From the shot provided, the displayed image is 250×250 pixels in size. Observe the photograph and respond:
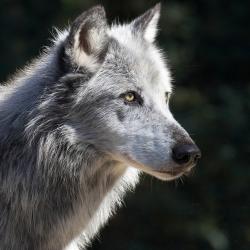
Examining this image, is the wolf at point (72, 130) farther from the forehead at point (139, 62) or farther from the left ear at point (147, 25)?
the left ear at point (147, 25)

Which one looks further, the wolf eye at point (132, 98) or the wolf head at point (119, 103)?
the wolf eye at point (132, 98)

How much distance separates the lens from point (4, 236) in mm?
5539

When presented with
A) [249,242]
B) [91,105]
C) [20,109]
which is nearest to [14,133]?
[20,109]

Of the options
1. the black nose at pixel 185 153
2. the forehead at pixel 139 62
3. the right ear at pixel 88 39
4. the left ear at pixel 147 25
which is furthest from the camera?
the left ear at pixel 147 25

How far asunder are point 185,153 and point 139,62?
743mm

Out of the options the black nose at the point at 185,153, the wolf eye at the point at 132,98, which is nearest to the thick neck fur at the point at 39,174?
the wolf eye at the point at 132,98

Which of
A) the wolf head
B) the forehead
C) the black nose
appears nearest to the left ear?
the forehead

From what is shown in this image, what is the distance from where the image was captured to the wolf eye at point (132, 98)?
18.2ft

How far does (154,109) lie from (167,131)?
216 mm

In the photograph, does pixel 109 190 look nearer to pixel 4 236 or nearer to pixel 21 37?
pixel 4 236

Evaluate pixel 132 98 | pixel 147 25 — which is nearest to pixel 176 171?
pixel 132 98

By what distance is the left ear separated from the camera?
6023 millimetres

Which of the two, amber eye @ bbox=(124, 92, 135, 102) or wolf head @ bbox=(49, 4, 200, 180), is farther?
amber eye @ bbox=(124, 92, 135, 102)

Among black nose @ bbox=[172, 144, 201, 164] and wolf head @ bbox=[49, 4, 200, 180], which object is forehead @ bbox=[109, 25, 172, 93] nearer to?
wolf head @ bbox=[49, 4, 200, 180]
